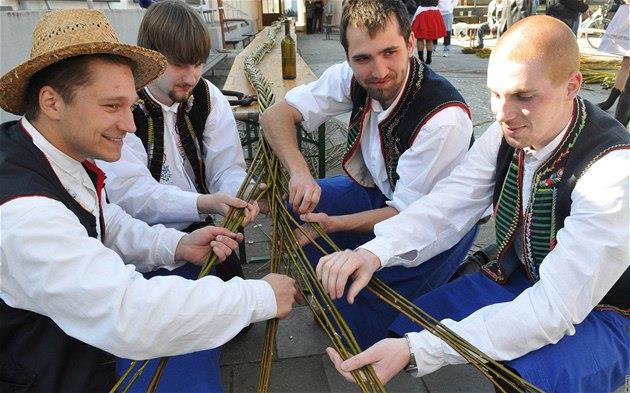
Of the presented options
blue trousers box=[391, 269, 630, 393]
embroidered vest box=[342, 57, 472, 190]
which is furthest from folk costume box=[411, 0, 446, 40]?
blue trousers box=[391, 269, 630, 393]

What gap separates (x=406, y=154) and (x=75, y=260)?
4.52ft

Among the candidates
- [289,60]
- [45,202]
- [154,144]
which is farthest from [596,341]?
[289,60]

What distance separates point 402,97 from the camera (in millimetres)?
2236

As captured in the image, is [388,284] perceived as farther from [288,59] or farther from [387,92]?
[288,59]

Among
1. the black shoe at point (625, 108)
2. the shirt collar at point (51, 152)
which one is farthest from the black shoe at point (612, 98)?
the shirt collar at point (51, 152)

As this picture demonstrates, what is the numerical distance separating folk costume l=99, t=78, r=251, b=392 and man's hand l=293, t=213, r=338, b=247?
420 millimetres

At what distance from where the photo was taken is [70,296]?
47.3 inches

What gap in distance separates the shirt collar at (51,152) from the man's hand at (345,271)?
79 cm

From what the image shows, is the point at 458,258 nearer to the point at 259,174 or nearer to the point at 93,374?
the point at 259,174

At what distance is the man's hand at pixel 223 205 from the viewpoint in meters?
1.95

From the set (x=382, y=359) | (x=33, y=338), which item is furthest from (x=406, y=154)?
(x=33, y=338)

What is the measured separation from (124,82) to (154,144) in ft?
2.97

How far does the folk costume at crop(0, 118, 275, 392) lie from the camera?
1.20m

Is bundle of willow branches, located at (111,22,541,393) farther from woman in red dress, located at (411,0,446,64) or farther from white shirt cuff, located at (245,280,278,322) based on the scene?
woman in red dress, located at (411,0,446,64)
